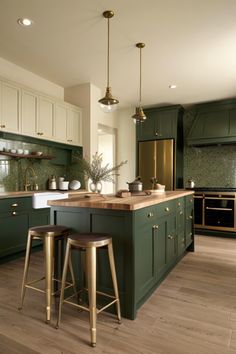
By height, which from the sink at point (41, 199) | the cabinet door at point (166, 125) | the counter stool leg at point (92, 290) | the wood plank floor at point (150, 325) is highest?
the cabinet door at point (166, 125)

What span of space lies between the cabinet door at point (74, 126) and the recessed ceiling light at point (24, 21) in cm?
182

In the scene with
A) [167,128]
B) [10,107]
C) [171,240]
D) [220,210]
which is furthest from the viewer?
[167,128]

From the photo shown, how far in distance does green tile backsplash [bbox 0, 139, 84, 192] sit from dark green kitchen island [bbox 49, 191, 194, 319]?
195cm

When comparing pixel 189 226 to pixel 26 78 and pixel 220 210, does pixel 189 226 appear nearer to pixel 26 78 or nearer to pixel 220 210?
pixel 220 210

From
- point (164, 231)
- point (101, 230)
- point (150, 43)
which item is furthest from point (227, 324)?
point (150, 43)

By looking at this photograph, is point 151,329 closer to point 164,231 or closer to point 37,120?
point 164,231

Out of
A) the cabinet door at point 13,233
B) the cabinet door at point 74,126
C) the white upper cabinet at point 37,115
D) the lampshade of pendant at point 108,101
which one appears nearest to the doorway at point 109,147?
the cabinet door at point 74,126

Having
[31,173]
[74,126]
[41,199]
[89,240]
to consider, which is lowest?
[89,240]

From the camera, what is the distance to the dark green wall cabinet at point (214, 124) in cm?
504

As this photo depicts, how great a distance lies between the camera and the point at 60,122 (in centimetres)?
435

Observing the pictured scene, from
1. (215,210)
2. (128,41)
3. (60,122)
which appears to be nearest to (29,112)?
(60,122)

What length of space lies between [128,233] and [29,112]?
281cm

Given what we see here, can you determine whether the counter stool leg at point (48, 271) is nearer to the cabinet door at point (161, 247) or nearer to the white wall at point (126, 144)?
the cabinet door at point (161, 247)

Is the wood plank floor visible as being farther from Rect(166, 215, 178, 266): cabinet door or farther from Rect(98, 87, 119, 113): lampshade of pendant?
Rect(98, 87, 119, 113): lampshade of pendant
